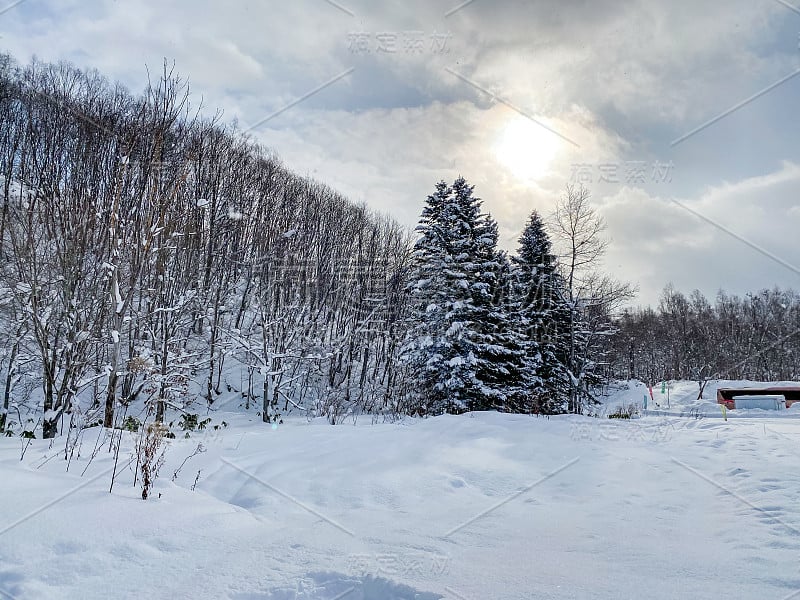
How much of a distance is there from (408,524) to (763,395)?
19719 mm

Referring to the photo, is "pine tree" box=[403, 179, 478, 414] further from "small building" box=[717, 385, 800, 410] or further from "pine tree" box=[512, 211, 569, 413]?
"small building" box=[717, 385, 800, 410]

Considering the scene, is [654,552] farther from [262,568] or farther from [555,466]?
[555,466]

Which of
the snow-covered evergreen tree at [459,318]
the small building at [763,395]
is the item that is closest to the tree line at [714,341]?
the small building at [763,395]

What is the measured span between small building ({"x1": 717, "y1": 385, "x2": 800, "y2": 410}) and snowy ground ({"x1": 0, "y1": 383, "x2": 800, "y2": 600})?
13.3 m

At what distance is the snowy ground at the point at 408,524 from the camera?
242cm

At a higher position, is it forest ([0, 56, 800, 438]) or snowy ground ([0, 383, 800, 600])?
forest ([0, 56, 800, 438])

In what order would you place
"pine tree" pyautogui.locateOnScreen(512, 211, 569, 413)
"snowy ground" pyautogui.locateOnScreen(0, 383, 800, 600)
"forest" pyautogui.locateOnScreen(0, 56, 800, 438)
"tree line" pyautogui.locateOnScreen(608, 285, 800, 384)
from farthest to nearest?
1. "tree line" pyautogui.locateOnScreen(608, 285, 800, 384)
2. "pine tree" pyautogui.locateOnScreen(512, 211, 569, 413)
3. "forest" pyautogui.locateOnScreen(0, 56, 800, 438)
4. "snowy ground" pyautogui.locateOnScreen(0, 383, 800, 600)

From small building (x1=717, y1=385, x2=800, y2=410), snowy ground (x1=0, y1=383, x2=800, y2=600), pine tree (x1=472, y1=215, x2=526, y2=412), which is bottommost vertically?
snowy ground (x1=0, y1=383, x2=800, y2=600)

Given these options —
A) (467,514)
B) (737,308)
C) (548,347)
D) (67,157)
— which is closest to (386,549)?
(467,514)

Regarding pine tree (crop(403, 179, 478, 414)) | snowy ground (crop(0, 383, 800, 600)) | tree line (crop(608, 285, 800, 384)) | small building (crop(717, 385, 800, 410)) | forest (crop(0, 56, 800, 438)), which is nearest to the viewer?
snowy ground (crop(0, 383, 800, 600))

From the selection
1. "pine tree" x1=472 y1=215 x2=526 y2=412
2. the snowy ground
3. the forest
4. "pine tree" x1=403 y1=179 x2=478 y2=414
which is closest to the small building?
the forest

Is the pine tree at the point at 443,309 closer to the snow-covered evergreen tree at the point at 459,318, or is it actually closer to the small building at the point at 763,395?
the snow-covered evergreen tree at the point at 459,318

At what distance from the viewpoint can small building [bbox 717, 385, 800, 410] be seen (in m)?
17.1

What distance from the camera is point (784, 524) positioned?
3301 millimetres
